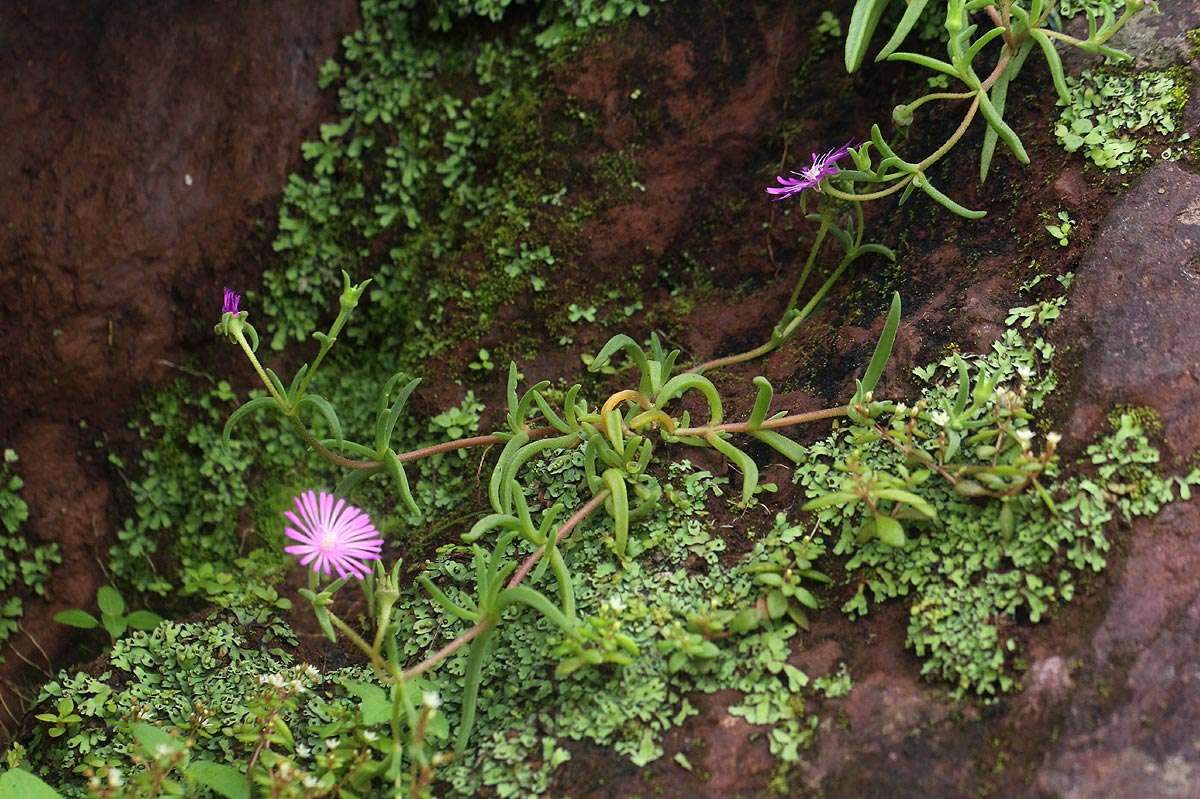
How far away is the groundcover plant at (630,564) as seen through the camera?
5.87 ft

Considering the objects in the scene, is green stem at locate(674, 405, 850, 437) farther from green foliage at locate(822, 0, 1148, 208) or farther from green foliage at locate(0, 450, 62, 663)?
green foliage at locate(0, 450, 62, 663)

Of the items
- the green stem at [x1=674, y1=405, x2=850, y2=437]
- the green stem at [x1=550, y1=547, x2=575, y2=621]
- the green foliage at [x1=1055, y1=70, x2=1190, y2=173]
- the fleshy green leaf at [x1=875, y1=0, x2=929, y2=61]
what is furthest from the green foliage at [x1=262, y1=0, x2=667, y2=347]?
the green foliage at [x1=1055, y1=70, x2=1190, y2=173]

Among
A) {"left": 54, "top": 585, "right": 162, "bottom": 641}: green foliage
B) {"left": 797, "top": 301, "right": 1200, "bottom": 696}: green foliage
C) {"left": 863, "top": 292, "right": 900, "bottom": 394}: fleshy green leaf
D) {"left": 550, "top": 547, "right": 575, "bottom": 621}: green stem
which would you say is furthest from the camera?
{"left": 54, "top": 585, "right": 162, "bottom": 641}: green foliage

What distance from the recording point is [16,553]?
277 centimetres

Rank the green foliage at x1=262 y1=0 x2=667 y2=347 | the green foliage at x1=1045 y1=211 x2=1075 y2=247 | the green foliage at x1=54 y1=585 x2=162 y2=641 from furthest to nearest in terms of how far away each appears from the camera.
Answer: the green foliage at x1=262 y1=0 x2=667 y2=347 < the green foliage at x1=54 y1=585 x2=162 y2=641 < the green foliage at x1=1045 y1=211 x2=1075 y2=247

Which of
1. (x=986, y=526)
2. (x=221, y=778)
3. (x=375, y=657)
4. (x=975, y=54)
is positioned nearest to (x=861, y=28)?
(x=975, y=54)

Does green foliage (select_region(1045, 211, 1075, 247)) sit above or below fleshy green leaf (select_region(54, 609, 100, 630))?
below

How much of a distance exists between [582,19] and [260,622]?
5.95 ft

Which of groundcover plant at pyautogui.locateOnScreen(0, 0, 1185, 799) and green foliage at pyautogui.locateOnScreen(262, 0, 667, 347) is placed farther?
green foliage at pyautogui.locateOnScreen(262, 0, 667, 347)

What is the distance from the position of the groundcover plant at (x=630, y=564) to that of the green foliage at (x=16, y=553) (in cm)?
3

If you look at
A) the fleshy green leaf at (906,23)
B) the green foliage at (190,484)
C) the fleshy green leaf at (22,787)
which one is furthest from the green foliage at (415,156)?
the fleshy green leaf at (22,787)

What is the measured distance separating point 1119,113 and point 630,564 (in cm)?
148

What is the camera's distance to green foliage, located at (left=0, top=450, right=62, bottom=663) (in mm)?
2740

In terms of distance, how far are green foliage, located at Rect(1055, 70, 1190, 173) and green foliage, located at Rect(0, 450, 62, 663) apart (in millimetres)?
2764
